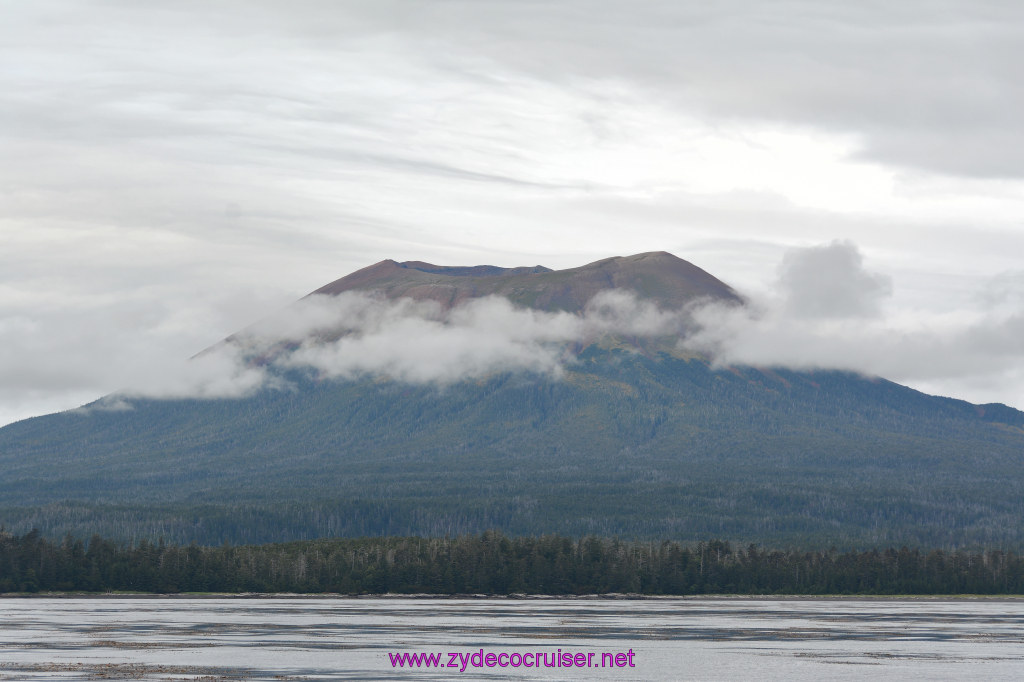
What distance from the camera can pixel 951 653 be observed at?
365 ft

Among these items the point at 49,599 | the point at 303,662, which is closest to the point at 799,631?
the point at 303,662

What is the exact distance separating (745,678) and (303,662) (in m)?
31.6

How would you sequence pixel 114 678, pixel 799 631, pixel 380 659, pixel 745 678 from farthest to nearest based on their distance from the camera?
pixel 799 631 < pixel 380 659 < pixel 745 678 < pixel 114 678

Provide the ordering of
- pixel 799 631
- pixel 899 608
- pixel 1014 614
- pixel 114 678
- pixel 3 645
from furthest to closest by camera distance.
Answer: pixel 899 608 < pixel 1014 614 < pixel 799 631 < pixel 3 645 < pixel 114 678

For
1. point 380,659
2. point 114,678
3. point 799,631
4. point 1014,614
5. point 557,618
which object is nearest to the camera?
point 114,678

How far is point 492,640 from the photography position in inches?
4547

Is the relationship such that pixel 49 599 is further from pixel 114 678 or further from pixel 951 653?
pixel 951 653

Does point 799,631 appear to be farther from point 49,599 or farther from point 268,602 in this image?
point 49,599

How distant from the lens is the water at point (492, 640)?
92.2 m

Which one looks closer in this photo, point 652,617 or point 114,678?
point 114,678

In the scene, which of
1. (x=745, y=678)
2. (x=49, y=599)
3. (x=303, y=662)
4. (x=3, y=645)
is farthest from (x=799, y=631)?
(x=49, y=599)

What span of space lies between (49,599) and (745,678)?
13654cm

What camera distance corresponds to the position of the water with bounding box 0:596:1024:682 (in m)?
92.2

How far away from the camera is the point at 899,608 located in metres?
192
